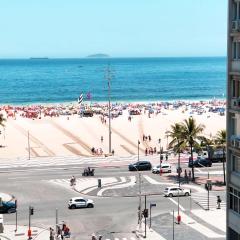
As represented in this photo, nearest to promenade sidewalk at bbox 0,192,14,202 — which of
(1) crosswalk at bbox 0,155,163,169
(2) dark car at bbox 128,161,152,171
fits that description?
(1) crosswalk at bbox 0,155,163,169

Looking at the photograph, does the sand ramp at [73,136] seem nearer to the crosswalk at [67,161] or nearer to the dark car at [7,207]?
the crosswalk at [67,161]

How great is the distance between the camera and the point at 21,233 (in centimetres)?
4984

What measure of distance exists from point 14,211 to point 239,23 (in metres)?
30.1

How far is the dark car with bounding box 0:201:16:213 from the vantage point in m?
56.1

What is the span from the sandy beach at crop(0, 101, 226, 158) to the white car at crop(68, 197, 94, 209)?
3227 centimetres

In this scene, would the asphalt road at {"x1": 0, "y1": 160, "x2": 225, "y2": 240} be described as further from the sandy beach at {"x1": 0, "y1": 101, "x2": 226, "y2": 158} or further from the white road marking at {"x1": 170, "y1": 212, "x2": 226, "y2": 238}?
the sandy beach at {"x1": 0, "y1": 101, "x2": 226, "y2": 158}

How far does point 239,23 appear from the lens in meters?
34.5

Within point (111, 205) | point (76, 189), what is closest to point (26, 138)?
point (76, 189)

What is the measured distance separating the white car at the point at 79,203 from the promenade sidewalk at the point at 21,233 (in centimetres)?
709

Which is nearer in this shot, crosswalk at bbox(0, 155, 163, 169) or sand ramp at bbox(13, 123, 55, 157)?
crosswalk at bbox(0, 155, 163, 169)

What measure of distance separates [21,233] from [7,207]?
7.08 metres

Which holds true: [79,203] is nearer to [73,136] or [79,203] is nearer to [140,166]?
[140,166]

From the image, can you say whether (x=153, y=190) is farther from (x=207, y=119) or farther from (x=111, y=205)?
(x=207, y=119)

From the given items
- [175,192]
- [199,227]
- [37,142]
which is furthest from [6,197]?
[37,142]
